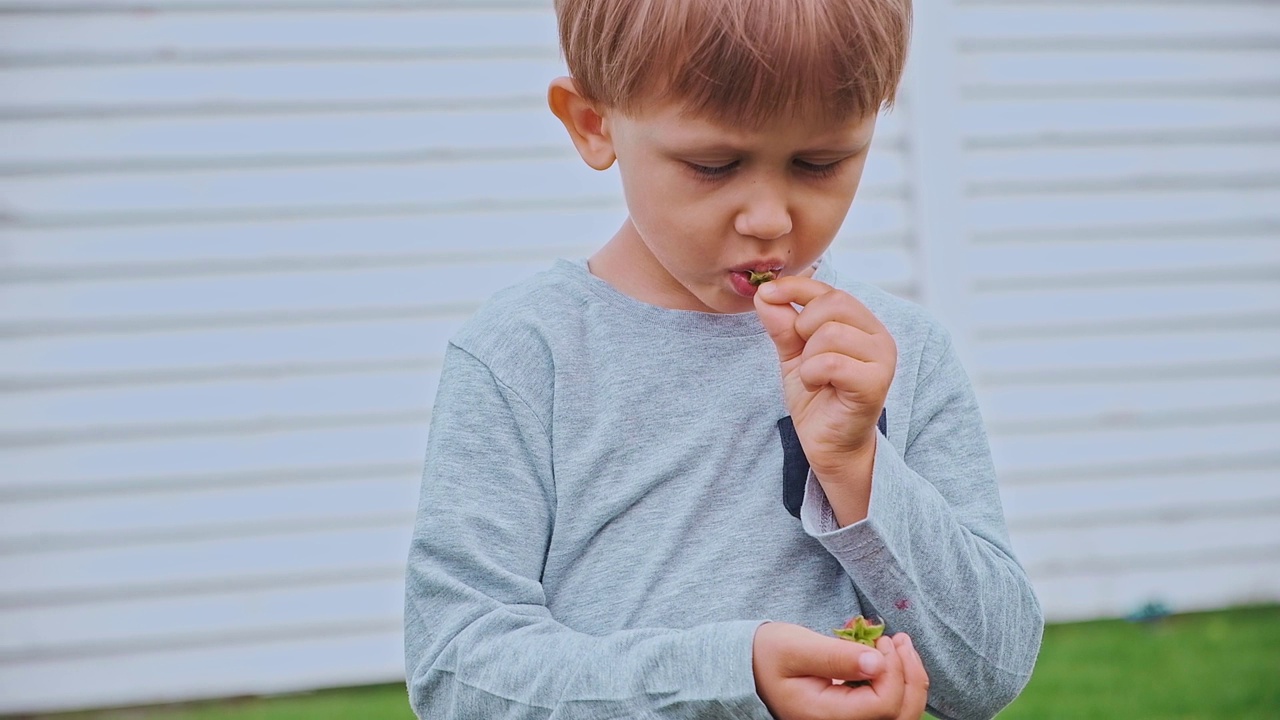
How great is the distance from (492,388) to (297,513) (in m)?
3.36

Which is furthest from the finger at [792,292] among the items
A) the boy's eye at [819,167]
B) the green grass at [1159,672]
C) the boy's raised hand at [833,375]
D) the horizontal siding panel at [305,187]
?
the horizontal siding panel at [305,187]

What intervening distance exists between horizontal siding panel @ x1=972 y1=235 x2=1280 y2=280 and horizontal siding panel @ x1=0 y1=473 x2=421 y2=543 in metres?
2.35

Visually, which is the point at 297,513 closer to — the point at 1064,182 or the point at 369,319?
the point at 369,319

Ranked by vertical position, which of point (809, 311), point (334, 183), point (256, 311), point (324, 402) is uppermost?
point (809, 311)

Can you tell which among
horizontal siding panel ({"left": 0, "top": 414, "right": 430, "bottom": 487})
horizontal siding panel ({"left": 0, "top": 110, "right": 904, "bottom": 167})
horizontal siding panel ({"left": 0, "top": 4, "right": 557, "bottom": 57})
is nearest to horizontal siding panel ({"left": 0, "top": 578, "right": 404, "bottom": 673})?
horizontal siding panel ({"left": 0, "top": 414, "right": 430, "bottom": 487})

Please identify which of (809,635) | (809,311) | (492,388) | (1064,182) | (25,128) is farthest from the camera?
(1064,182)

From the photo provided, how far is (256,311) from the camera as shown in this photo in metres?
4.82

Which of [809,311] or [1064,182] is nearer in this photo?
[809,311]

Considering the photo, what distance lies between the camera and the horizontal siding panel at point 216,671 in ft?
15.5

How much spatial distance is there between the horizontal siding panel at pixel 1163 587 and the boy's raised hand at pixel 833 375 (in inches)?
158

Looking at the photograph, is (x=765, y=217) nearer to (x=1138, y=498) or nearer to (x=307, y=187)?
(x=307, y=187)

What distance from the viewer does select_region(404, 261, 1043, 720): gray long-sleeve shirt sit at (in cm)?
155

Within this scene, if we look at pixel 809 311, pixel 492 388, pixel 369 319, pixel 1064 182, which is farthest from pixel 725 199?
pixel 1064 182

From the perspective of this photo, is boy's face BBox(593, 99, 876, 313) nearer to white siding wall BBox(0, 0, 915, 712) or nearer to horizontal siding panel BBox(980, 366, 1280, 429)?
white siding wall BBox(0, 0, 915, 712)
